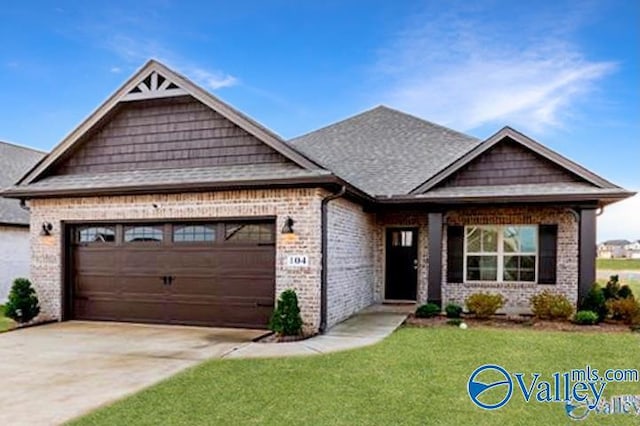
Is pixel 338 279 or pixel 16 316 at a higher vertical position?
pixel 338 279

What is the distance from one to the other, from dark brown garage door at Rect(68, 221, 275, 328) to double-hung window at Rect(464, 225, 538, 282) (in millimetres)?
5874

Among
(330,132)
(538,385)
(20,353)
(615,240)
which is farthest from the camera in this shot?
(615,240)

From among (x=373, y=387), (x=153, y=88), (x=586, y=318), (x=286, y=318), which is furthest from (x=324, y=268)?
(x=586, y=318)

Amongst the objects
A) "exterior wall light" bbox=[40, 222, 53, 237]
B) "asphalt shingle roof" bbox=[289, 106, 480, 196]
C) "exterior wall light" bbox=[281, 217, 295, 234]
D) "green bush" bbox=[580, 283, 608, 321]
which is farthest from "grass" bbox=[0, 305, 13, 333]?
"green bush" bbox=[580, 283, 608, 321]

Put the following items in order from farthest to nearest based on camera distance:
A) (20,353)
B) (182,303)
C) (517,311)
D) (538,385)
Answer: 1. (517,311)
2. (182,303)
3. (20,353)
4. (538,385)

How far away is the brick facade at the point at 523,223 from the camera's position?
12195 mm

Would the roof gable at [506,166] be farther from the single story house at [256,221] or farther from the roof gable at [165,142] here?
the roof gable at [165,142]

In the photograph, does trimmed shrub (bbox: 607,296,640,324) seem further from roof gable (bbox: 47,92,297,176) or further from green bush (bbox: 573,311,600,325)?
roof gable (bbox: 47,92,297,176)

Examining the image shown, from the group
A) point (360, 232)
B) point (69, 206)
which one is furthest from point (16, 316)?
point (360, 232)

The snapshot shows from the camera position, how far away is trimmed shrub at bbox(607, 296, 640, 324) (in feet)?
33.9

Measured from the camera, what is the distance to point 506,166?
1238 cm

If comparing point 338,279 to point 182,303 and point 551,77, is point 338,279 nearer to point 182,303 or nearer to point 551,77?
point 182,303

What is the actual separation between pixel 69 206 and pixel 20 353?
4.21 meters

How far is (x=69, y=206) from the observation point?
11.0 metres
